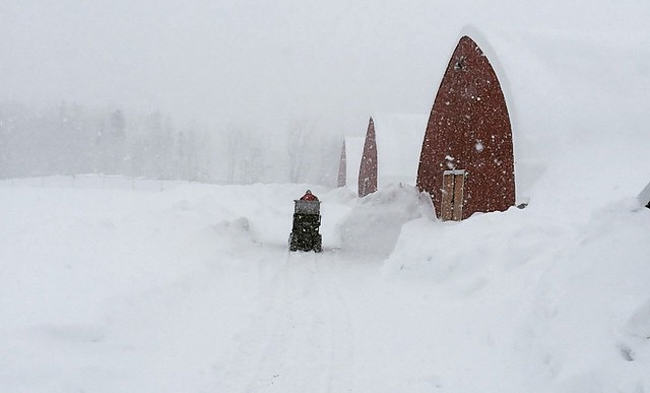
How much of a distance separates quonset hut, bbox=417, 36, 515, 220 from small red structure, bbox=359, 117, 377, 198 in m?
12.4

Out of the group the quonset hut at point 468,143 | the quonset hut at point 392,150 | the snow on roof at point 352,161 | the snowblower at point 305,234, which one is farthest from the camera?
the snow on roof at point 352,161

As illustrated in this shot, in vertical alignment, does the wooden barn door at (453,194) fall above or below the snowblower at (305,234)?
above

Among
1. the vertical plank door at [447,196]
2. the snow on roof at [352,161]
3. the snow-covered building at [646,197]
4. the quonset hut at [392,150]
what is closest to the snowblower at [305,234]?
the vertical plank door at [447,196]

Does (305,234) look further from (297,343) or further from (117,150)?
(117,150)

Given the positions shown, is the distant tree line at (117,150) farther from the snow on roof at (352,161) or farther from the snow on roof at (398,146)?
the snow on roof at (398,146)

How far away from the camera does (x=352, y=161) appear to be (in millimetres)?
42406

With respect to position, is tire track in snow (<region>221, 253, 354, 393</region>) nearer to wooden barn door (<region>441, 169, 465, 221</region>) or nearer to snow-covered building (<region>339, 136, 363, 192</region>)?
wooden barn door (<region>441, 169, 465, 221</region>)

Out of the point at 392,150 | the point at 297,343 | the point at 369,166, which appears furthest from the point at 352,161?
the point at 297,343

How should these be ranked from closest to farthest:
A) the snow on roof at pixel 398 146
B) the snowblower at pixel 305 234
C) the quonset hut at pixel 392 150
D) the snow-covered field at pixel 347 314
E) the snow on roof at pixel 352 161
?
the snow-covered field at pixel 347 314
the snowblower at pixel 305 234
the snow on roof at pixel 398 146
the quonset hut at pixel 392 150
the snow on roof at pixel 352 161

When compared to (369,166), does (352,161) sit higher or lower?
lower

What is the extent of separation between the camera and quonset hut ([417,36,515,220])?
12.1 metres

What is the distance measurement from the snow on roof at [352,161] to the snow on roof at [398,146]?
11.7m

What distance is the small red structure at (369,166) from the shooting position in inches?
1142

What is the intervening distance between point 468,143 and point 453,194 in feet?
5.46
